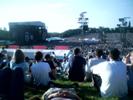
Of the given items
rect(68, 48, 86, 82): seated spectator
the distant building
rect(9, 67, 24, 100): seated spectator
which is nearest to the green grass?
rect(68, 48, 86, 82): seated spectator

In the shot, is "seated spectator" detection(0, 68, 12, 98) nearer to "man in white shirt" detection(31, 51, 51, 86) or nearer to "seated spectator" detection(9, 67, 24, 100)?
"seated spectator" detection(9, 67, 24, 100)

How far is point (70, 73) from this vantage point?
12562 millimetres

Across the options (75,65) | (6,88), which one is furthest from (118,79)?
(75,65)

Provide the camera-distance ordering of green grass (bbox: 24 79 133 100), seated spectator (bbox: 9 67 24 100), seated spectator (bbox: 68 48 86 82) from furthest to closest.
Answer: seated spectator (bbox: 68 48 86 82) < green grass (bbox: 24 79 133 100) < seated spectator (bbox: 9 67 24 100)

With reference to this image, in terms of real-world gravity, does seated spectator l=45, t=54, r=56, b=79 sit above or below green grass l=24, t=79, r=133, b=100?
above

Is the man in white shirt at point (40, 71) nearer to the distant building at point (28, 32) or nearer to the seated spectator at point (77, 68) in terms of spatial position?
the seated spectator at point (77, 68)

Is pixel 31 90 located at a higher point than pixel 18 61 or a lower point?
lower

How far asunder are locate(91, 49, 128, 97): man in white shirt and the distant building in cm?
6262

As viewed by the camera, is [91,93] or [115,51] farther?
[91,93]

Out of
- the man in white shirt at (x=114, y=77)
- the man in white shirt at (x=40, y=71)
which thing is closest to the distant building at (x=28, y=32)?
the man in white shirt at (x=40, y=71)

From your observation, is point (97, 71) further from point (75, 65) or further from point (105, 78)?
point (75, 65)

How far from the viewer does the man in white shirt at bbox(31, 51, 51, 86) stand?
1041 cm

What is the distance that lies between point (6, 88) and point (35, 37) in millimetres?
65122

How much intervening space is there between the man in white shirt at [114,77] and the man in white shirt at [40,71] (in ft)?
9.45
